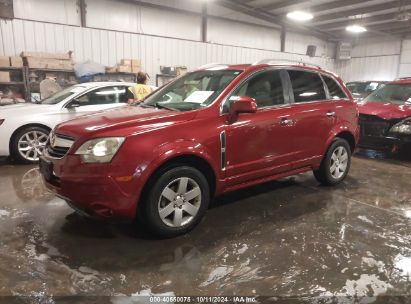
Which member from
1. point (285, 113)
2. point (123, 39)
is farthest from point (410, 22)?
point (285, 113)

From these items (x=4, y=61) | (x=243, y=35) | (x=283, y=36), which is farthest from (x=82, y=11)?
(x=283, y=36)

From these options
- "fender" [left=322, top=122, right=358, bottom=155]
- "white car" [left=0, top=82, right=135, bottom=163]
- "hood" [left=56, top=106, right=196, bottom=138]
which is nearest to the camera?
"hood" [left=56, top=106, right=196, bottom=138]

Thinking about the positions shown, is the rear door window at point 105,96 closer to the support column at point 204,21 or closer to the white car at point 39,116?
the white car at point 39,116

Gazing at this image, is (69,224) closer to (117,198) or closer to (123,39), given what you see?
(117,198)

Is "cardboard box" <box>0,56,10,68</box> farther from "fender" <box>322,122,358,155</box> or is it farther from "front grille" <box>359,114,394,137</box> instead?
"front grille" <box>359,114,394,137</box>

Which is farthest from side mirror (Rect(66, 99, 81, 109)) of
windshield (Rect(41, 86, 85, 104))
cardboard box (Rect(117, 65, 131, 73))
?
cardboard box (Rect(117, 65, 131, 73))

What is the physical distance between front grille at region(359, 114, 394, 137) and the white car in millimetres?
4674

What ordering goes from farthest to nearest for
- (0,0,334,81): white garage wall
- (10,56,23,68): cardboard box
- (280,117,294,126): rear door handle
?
(0,0,334,81): white garage wall
(10,56,23,68): cardboard box
(280,117,294,126): rear door handle

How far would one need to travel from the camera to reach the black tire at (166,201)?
109 inches

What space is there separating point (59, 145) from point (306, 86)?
281cm

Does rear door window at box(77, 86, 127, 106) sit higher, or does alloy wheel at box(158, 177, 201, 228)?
rear door window at box(77, 86, 127, 106)

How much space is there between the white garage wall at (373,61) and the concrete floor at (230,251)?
1567 centimetres

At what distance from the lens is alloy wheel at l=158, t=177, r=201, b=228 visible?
2.90m

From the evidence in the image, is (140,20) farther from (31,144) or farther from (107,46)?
(31,144)
